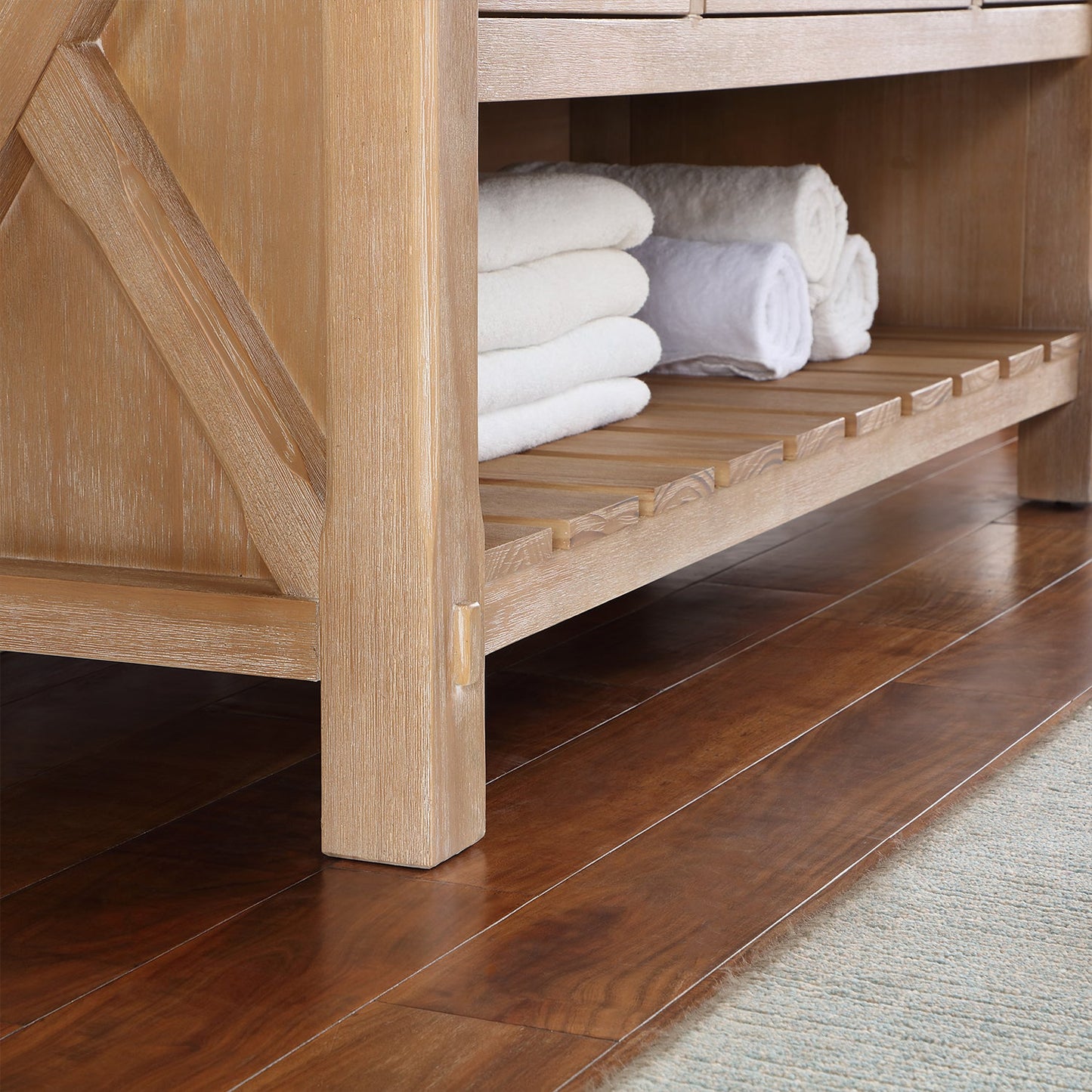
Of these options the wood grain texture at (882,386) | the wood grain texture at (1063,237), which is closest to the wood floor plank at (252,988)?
the wood grain texture at (882,386)

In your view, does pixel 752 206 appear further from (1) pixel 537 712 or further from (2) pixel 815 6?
(1) pixel 537 712

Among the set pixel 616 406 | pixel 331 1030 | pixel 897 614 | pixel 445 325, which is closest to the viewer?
pixel 331 1030

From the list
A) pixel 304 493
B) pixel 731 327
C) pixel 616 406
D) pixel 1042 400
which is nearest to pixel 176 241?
pixel 304 493

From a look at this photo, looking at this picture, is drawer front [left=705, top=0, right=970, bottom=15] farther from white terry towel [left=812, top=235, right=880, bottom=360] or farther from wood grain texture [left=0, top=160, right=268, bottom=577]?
wood grain texture [left=0, top=160, right=268, bottom=577]

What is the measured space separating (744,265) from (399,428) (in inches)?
35.9

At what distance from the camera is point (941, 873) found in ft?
3.89

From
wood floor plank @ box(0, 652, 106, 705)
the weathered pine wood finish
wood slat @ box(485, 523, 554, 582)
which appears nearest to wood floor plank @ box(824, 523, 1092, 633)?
the weathered pine wood finish

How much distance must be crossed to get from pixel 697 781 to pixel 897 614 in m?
0.61

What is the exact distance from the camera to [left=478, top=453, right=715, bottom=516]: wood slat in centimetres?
145

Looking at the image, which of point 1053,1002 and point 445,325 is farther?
point 445,325

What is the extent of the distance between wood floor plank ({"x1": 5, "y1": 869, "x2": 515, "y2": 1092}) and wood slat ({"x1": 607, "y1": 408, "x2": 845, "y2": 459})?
0.66 m

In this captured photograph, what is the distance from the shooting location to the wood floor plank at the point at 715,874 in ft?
3.33

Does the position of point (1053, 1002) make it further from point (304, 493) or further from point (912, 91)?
point (912, 91)

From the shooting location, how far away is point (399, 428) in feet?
3.79
